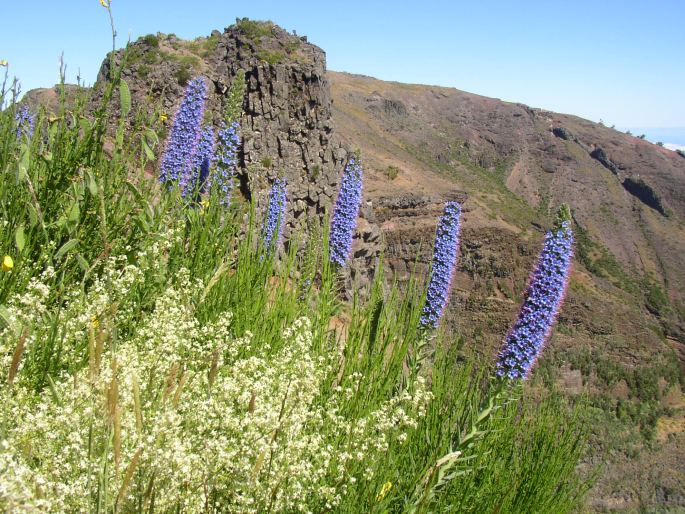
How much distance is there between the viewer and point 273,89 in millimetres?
33938

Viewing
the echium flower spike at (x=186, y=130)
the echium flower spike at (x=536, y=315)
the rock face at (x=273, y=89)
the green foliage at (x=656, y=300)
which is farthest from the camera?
the green foliage at (x=656, y=300)

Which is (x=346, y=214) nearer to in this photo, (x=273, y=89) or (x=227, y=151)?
(x=227, y=151)

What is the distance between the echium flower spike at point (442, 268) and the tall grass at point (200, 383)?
1.37 m

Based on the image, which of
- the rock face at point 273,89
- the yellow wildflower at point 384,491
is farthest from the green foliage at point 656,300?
the yellow wildflower at point 384,491

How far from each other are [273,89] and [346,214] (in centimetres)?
2835

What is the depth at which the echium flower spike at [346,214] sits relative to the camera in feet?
23.4

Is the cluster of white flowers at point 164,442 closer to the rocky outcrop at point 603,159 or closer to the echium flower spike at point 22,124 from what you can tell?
the echium flower spike at point 22,124

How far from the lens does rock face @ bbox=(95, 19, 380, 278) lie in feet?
105

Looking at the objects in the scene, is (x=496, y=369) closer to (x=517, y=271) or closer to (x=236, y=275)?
(x=236, y=275)

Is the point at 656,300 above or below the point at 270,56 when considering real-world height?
below

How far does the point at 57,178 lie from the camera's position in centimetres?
345

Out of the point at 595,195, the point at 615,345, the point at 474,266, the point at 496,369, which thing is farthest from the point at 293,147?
the point at 595,195

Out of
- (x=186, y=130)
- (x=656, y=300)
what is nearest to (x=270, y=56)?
(x=186, y=130)

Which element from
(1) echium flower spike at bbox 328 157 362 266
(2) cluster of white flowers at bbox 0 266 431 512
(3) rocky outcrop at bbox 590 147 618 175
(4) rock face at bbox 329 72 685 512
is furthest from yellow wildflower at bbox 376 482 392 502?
(3) rocky outcrop at bbox 590 147 618 175
